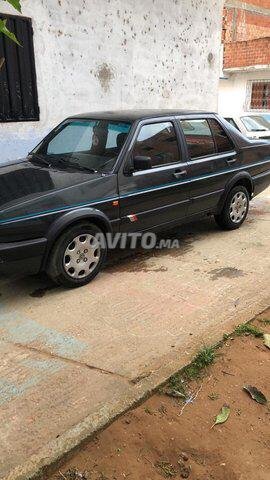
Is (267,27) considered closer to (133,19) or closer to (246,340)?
(133,19)

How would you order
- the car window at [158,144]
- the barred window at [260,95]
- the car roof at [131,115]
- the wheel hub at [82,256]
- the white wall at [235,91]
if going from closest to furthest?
the wheel hub at [82,256], the car window at [158,144], the car roof at [131,115], the barred window at [260,95], the white wall at [235,91]

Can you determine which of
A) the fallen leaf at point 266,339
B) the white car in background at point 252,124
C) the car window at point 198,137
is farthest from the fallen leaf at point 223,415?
the white car in background at point 252,124

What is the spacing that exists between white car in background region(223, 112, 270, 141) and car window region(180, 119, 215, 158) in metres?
5.53

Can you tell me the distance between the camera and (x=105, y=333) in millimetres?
3521

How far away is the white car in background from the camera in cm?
1094

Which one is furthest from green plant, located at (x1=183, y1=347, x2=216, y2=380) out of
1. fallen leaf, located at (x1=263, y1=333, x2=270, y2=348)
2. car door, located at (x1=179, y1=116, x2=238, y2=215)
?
car door, located at (x1=179, y1=116, x2=238, y2=215)

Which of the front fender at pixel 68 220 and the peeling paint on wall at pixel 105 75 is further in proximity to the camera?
the peeling paint on wall at pixel 105 75

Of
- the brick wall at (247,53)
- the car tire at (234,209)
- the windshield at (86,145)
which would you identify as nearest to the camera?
the windshield at (86,145)

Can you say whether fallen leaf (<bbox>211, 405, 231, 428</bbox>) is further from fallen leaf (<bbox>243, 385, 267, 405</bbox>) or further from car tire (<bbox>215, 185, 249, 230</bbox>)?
car tire (<bbox>215, 185, 249, 230</bbox>)

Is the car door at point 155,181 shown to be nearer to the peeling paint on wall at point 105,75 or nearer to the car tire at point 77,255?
the car tire at point 77,255

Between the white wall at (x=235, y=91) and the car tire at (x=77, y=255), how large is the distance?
17930 mm

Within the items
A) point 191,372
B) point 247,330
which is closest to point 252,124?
point 247,330

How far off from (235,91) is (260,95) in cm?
134

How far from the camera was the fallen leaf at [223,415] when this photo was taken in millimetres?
2632
